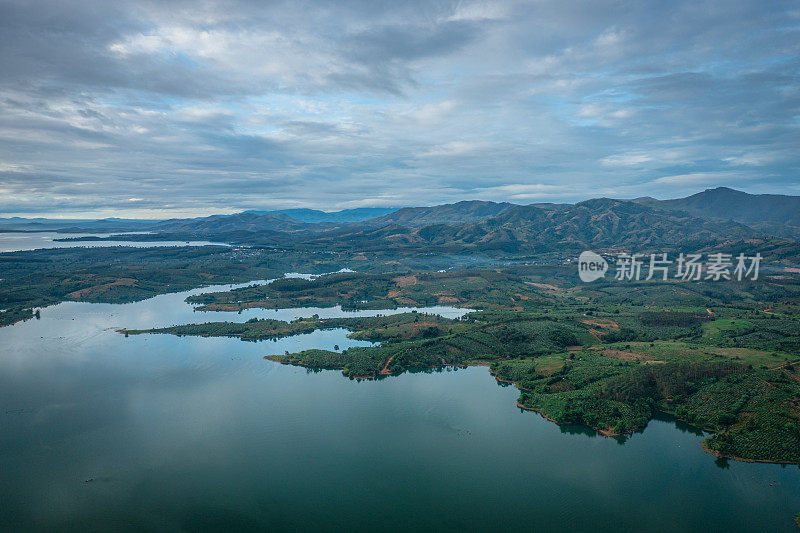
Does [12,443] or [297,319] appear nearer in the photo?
Answer: [12,443]

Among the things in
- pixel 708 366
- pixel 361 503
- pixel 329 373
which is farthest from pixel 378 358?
pixel 708 366

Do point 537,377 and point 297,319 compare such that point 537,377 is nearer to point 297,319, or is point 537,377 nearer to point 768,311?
point 297,319

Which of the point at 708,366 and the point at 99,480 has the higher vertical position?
→ the point at 708,366

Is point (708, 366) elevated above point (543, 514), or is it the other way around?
point (708, 366)

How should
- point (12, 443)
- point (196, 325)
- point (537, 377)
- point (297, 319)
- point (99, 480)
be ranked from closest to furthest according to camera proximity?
1. point (99, 480)
2. point (12, 443)
3. point (537, 377)
4. point (196, 325)
5. point (297, 319)

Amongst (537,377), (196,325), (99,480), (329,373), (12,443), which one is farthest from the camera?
(196,325)

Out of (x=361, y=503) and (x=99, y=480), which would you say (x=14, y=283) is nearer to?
(x=99, y=480)

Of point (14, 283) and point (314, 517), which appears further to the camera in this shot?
point (14, 283)

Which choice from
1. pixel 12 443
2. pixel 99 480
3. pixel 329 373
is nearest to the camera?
pixel 99 480

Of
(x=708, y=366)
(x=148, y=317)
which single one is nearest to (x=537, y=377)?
(x=708, y=366)
